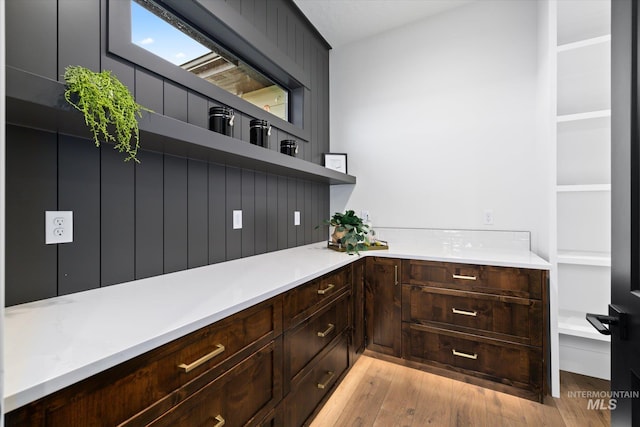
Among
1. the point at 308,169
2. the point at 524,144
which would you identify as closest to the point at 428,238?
the point at 524,144

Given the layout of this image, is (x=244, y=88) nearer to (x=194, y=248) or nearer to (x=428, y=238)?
(x=194, y=248)

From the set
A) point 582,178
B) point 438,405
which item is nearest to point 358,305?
point 438,405

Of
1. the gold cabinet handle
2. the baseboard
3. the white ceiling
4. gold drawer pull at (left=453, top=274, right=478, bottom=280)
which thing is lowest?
the baseboard

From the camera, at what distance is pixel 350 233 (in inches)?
86.7

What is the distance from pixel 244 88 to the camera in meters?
1.99

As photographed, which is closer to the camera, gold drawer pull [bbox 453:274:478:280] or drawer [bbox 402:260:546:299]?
drawer [bbox 402:260:546:299]

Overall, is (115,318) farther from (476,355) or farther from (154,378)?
(476,355)

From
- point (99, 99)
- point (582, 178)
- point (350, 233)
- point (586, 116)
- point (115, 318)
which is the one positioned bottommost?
point (115, 318)

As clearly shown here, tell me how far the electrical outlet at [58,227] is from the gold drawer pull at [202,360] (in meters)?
0.68

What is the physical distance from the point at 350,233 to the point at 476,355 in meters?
1.13

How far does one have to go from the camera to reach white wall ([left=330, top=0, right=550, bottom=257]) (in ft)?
7.21

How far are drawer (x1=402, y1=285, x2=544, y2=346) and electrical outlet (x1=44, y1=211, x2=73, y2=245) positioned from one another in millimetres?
1843

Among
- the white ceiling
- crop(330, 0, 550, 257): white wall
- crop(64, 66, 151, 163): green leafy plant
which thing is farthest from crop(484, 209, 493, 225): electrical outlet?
crop(64, 66, 151, 163): green leafy plant

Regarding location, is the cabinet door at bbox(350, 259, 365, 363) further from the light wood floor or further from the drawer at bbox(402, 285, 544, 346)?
the drawer at bbox(402, 285, 544, 346)
